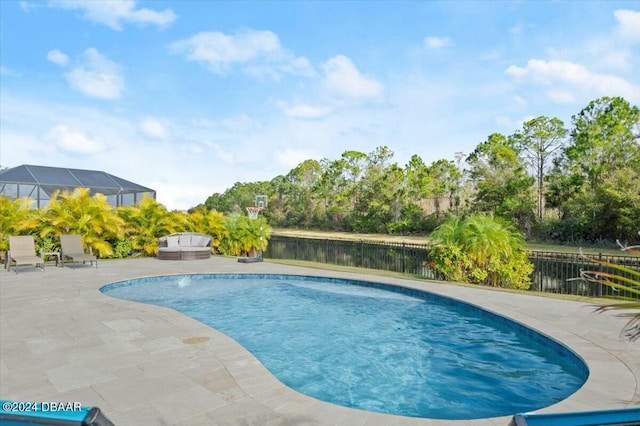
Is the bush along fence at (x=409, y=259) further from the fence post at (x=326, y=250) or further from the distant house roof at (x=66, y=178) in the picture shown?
the distant house roof at (x=66, y=178)

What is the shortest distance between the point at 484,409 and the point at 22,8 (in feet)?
47.4

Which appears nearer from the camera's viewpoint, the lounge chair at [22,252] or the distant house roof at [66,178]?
the lounge chair at [22,252]

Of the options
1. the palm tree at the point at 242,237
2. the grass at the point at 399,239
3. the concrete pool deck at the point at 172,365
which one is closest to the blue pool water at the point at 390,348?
the concrete pool deck at the point at 172,365

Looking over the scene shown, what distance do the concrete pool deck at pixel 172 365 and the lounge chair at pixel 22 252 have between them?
3.40 metres

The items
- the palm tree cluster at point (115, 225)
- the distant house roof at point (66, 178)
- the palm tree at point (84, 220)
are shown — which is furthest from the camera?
the distant house roof at point (66, 178)

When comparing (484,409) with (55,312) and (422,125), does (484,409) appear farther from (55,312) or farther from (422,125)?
(422,125)

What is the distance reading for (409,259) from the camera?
42.2 feet

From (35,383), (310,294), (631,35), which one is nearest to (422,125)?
(631,35)

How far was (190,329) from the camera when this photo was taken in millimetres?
5609

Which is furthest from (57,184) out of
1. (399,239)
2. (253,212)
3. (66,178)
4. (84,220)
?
(399,239)

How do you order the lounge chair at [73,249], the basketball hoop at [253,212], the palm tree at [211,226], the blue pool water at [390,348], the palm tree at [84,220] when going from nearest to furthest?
the blue pool water at [390,348], the lounge chair at [73,249], the palm tree at [84,220], the basketball hoop at [253,212], the palm tree at [211,226]

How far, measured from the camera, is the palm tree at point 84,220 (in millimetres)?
12922

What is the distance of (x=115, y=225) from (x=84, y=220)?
3.48 ft

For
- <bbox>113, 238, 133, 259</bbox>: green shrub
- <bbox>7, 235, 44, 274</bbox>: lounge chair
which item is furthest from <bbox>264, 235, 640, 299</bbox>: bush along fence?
<bbox>7, 235, 44, 274</bbox>: lounge chair
